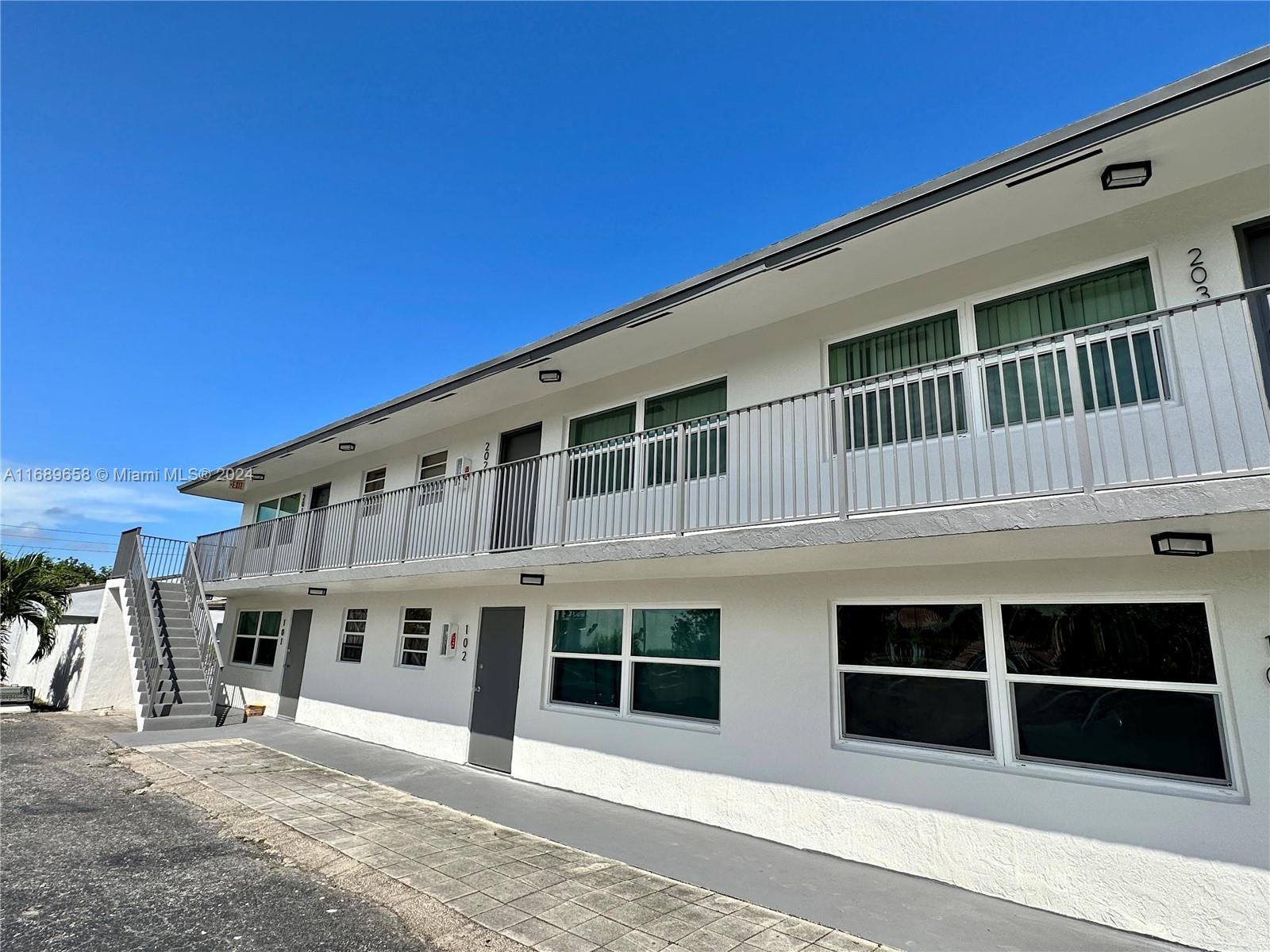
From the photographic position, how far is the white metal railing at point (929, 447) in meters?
4.50

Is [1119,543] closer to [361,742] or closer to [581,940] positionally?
[581,940]

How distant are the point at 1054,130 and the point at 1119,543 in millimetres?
3333

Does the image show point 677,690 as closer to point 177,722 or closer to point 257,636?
point 177,722

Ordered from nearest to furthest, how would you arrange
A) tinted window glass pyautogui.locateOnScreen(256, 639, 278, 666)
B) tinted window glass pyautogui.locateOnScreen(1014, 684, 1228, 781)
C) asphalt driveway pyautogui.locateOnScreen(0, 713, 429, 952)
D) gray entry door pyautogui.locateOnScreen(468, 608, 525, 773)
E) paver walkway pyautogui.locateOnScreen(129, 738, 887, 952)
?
asphalt driveway pyautogui.locateOnScreen(0, 713, 429, 952) < paver walkway pyautogui.locateOnScreen(129, 738, 887, 952) < tinted window glass pyautogui.locateOnScreen(1014, 684, 1228, 781) < gray entry door pyautogui.locateOnScreen(468, 608, 525, 773) < tinted window glass pyautogui.locateOnScreen(256, 639, 278, 666)

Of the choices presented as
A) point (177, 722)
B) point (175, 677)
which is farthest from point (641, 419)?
point (175, 677)

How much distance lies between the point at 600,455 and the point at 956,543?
494 cm

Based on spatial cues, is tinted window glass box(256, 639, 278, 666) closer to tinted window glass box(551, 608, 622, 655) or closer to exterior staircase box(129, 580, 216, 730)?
exterior staircase box(129, 580, 216, 730)

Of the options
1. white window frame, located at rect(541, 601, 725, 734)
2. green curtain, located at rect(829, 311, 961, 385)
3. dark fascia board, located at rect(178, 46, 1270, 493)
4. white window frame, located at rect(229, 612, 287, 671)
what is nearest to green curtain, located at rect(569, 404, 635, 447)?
dark fascia board, located at rect(178, 46, 1270, 493)

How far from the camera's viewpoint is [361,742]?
1201cm

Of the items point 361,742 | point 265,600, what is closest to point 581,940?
point 361,742

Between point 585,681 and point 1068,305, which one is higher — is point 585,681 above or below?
below

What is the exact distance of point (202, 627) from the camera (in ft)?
47.0

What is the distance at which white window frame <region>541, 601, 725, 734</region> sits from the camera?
7.41 metres

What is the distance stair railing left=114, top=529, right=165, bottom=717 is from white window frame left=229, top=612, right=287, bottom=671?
2.76 m
